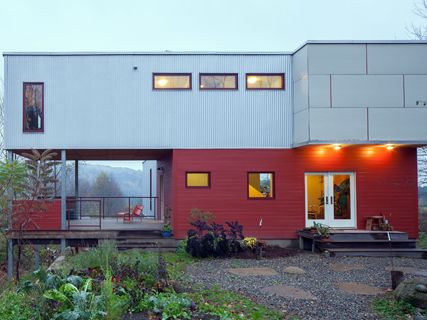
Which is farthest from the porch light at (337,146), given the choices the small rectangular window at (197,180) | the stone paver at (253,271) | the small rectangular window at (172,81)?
the small rectangular window at (172,81)

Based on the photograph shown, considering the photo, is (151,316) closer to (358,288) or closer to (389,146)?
(358,288)

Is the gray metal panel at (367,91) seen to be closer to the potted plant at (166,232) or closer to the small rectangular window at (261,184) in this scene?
the small rectangular window at (261,184)

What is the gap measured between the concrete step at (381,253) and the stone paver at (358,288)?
3.65 m

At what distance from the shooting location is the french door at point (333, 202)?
1438 cm

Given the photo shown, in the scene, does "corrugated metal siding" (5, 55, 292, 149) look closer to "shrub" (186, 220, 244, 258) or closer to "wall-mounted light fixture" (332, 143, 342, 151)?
"wall-mounted light fixture" (332, 143, 342, 151)

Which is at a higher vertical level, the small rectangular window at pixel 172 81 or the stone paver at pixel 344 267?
the small rectangular window at pixel 172 81

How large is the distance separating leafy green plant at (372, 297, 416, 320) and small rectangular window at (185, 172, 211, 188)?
7.57 metres

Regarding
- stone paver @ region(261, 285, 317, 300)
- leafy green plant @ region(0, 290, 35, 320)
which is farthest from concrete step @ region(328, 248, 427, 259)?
A: leafy green plant @ region(0, 290, 35, 320)

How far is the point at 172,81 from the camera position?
47.3ft

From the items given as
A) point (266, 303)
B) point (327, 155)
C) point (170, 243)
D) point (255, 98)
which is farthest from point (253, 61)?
point (266, 303)

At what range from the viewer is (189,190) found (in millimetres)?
14203

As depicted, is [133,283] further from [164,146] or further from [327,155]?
[327,155]

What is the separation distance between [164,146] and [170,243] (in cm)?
289

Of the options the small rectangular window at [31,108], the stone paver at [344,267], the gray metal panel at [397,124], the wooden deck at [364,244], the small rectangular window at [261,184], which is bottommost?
the stone paver at [344,267]
